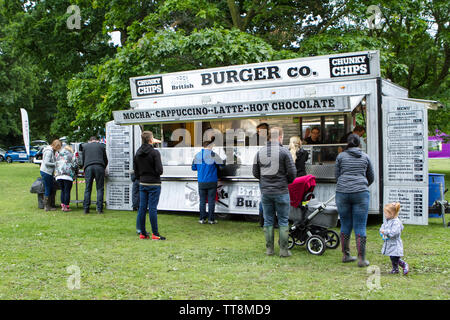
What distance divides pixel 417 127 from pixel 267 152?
373cm

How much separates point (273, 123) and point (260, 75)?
2.24m

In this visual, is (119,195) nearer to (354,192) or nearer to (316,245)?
(316,245)

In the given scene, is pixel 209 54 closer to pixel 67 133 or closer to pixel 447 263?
pixel 447 263

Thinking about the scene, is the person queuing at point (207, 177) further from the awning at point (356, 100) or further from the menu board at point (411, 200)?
the menu board at point (411, 200)

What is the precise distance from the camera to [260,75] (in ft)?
34.9

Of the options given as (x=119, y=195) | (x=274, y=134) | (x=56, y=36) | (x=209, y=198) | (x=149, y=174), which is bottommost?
(x=119, y=195)

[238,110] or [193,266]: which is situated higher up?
[238,110]

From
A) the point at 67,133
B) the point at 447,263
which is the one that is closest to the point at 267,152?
the point at 447,263

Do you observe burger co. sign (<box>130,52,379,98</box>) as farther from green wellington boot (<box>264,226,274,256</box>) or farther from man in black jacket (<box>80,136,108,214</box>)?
green wellington boot (<box>264,226,274,256</box>)

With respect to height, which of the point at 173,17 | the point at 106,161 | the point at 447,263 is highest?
the point at 173,17

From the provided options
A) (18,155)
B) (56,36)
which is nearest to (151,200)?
(56,36)

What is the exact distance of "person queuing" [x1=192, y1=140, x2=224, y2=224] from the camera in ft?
33.5

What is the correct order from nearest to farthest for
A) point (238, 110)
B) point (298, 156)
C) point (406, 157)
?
point (298, 156) → point (406, 157) → point (238, 110)
